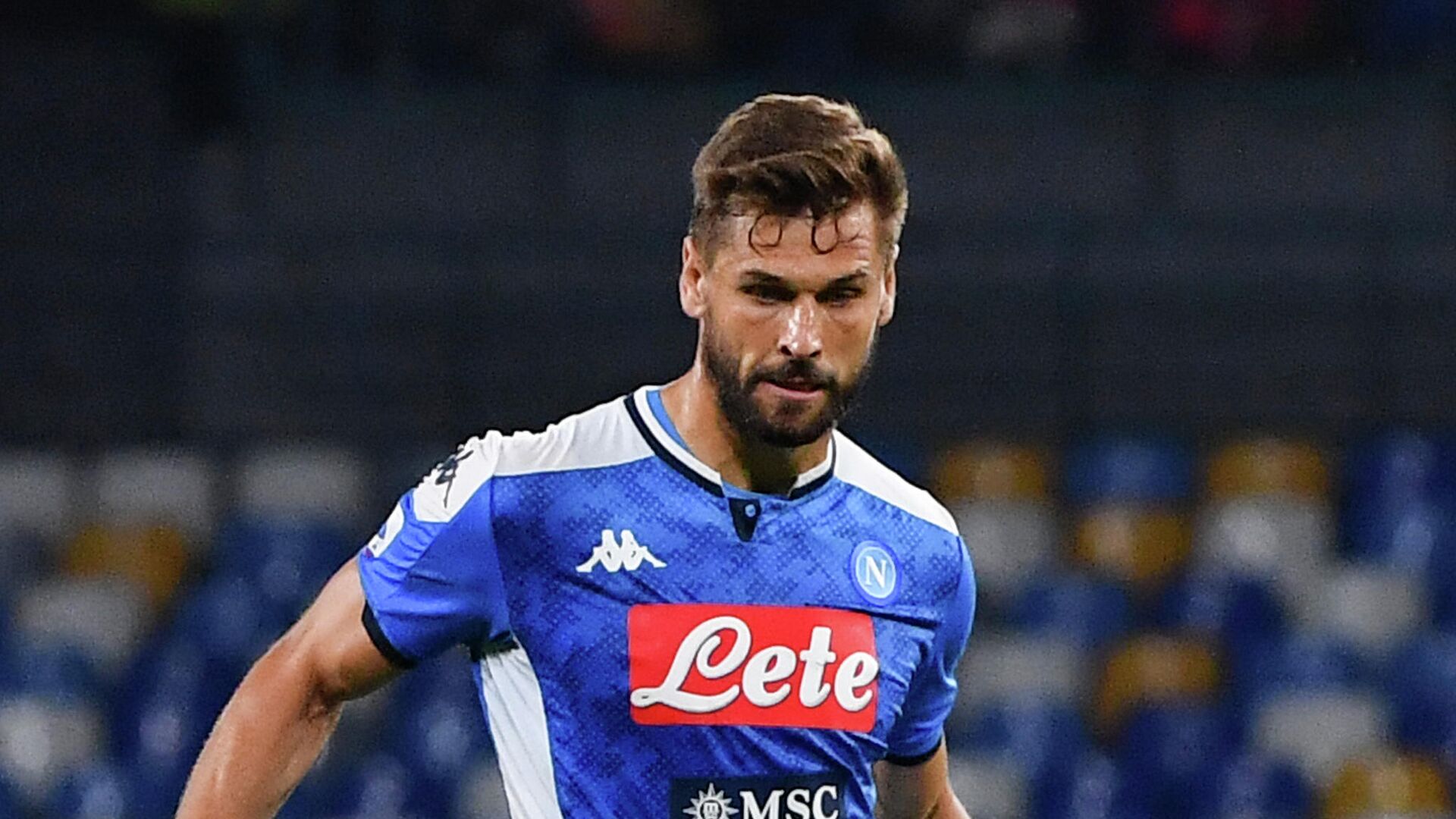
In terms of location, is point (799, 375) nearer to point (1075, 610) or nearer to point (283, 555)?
point (1075, 610)

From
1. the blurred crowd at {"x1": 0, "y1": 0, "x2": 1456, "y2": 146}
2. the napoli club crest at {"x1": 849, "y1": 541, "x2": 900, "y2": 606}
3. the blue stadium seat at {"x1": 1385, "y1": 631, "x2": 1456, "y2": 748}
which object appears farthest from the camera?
the blurred crowd at {"x1": 0, "y1": 0, "x2": 1456, "y2": 146}

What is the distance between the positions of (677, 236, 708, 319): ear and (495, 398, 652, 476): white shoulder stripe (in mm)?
185

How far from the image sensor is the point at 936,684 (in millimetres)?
3408

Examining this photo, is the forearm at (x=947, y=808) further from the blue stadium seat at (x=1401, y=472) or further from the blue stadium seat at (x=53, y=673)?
the blue stadium seat at (x=1401, y=472)

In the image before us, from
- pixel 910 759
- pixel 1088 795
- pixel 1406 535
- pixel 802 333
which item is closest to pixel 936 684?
pixel 910 759

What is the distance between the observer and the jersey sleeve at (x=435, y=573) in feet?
10.1

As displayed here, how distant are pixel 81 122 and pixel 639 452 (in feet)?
22.4

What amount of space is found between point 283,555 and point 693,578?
18.6 ft

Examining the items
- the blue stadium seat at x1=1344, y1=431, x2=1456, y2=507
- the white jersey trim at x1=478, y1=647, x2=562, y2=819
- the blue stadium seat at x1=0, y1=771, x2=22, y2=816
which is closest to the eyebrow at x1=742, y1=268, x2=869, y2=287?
the white jersey trim at x1=478, y1=647, x2=562, y2=819

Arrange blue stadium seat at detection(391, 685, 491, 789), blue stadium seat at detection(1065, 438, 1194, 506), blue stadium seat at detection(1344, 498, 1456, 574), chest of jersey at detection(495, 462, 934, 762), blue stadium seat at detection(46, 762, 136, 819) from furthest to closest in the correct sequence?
1. blue stadium seat at detection(1065, 438, 1194, 506)
2. blue stadium seat at detection(1344, 498, 1456, 574)
3. blue stadium seat at detection(391, 685, 491, 789)
4. blue stadium seat at detection(46, 762, 136, 819)
5. chest of jersey at detection(495, 462, 934, 762)

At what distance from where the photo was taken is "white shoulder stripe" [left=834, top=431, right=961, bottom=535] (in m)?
3.34

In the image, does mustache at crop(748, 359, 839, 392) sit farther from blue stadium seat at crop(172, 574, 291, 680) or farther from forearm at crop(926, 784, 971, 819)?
blue stadium seat at crop(172, 574, 291, 680)

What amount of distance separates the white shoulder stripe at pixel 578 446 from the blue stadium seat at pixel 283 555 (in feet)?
17.4

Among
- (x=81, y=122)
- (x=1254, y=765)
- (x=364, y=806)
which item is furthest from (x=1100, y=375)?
(x=81, y=122)
